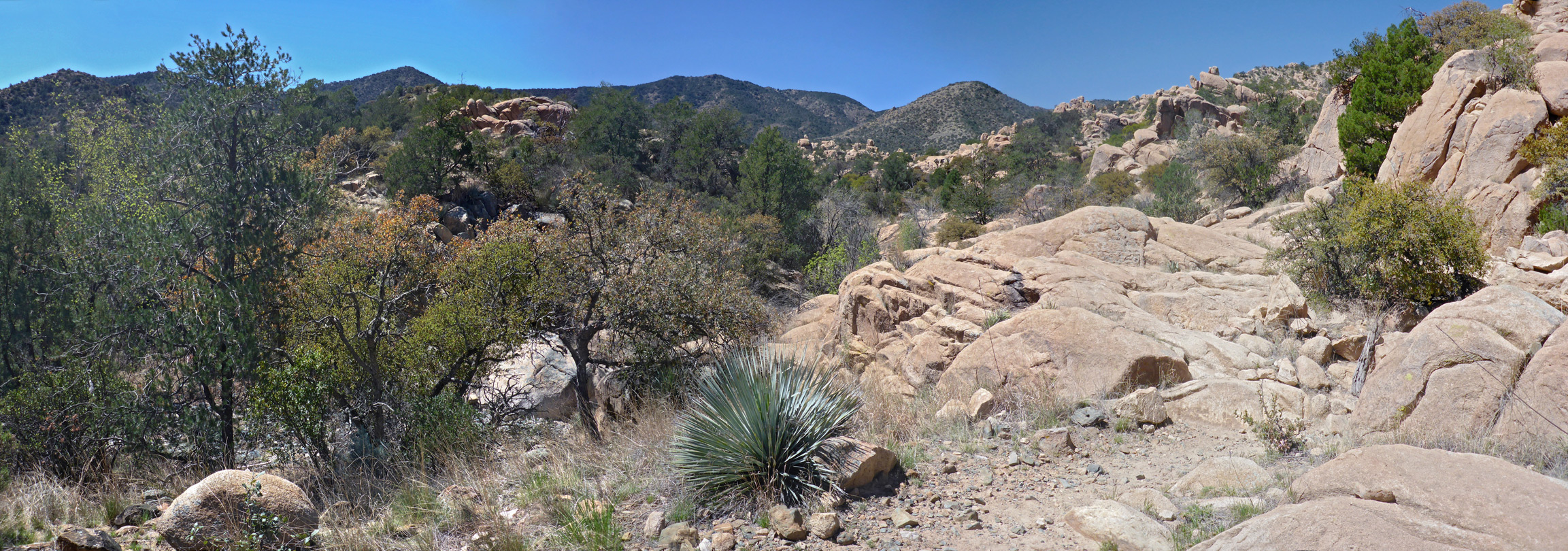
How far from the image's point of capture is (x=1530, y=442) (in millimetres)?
4617

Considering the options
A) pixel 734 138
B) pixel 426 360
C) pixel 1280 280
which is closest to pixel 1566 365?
pixel 1280 280

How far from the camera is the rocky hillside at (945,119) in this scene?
245 feet

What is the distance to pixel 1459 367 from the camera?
5289mm

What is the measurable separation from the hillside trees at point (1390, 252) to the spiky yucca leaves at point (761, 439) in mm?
6543

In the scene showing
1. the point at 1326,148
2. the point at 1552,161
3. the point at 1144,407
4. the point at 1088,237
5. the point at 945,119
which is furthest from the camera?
the point at 945,119

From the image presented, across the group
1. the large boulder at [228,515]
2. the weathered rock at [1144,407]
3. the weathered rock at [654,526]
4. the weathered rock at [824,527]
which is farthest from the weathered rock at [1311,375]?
the large boulder at [228,515]

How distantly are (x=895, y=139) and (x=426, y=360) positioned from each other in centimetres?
7026

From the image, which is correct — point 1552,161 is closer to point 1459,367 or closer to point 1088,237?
point 1088,237

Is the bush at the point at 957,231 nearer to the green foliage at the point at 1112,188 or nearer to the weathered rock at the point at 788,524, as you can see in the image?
the green foliage at the point at 1112,188

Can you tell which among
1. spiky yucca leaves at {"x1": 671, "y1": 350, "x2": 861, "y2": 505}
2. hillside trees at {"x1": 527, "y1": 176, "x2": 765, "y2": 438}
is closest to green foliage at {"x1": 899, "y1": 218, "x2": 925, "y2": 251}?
hillside trees at {"x1": 527, "y1": 176, "x2": 765, "y2": 438}

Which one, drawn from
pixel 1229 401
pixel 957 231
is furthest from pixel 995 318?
pixel 957 231

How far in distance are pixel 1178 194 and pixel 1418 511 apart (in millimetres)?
19973

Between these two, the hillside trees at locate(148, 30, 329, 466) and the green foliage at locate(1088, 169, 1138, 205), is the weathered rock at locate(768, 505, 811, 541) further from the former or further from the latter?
the green foliage at locate(1088, 169, 1138, 205)

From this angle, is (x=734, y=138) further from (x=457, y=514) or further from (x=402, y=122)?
(x=457, y=514)
